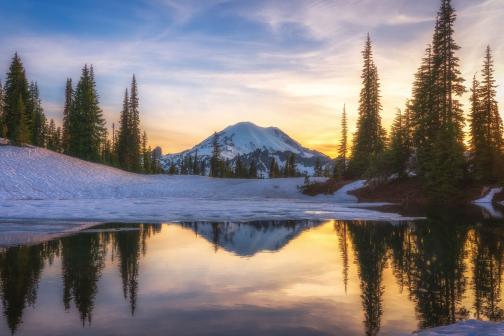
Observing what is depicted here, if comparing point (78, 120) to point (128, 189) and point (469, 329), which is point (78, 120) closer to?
point (128, 189)

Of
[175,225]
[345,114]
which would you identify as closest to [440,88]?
[345,114]

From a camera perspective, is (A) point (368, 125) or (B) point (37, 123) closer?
(A) point (368, 125)

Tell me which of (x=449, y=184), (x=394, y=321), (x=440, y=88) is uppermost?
(x=440, y=88)

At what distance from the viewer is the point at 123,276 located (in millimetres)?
9258

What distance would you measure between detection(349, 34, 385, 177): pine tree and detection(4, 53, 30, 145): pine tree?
1715 inches

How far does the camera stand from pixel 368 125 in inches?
2159

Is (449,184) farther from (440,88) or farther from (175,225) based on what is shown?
(175,225)

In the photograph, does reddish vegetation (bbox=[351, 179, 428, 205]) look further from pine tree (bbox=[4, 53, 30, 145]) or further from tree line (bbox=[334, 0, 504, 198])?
pine tree (bbox=[4, 53, 30, 145])

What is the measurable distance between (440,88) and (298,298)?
41.6 meters

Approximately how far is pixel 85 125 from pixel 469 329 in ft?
217

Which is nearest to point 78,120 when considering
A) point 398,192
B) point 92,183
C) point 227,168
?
point 92,183

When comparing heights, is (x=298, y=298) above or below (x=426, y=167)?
below

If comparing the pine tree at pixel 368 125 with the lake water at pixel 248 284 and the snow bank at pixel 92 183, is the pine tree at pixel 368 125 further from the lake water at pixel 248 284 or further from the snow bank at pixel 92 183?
the lake water at pixel 248 284

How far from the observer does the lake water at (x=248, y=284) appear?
632cm
